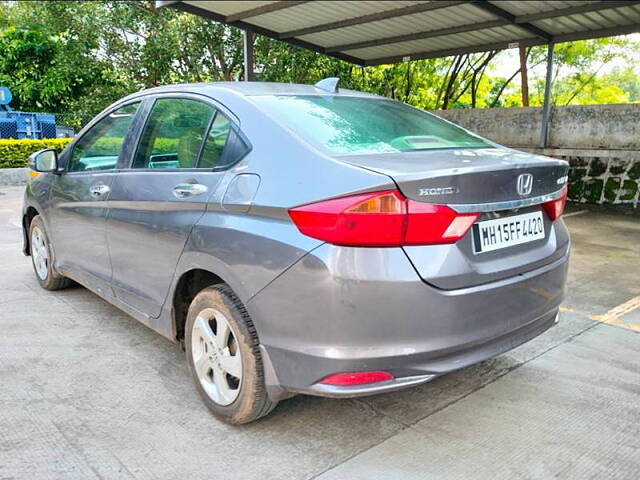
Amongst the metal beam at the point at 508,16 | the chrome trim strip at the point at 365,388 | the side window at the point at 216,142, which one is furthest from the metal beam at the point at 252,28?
the chrome trim strip at the point at 365,388

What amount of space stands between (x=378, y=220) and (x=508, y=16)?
784 cm

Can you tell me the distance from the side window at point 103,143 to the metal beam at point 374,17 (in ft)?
19.7

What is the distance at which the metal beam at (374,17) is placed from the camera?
323 inches

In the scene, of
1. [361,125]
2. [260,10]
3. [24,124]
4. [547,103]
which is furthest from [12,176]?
[361,125]

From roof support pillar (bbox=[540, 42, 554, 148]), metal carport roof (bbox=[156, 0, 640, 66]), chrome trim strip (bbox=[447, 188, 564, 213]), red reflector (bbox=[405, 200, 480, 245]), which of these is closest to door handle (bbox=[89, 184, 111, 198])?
red reflector (bbox=[405, 200, 480, 245])

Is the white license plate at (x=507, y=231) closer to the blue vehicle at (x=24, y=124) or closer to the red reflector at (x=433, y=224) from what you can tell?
the red reflector at (x=433, y=224)

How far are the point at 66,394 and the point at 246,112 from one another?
172 centimetres

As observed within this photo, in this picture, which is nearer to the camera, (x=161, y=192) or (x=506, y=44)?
(x=161, y=192)

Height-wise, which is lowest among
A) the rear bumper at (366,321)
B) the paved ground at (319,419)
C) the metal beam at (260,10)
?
the paved ground at (319,419)

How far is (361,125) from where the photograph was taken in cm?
272

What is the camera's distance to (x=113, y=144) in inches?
137

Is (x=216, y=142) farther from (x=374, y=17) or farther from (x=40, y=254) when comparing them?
(x=374, y=17)

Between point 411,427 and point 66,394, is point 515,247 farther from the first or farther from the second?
point 66,394

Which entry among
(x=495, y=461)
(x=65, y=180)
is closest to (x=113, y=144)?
(x=65, y=180)
